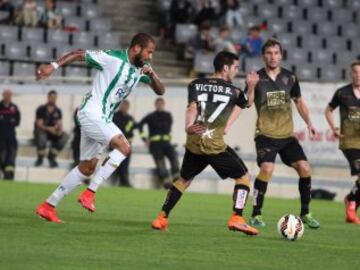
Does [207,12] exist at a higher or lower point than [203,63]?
higher

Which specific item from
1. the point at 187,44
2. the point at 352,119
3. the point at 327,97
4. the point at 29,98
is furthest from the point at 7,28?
the point at 352,119

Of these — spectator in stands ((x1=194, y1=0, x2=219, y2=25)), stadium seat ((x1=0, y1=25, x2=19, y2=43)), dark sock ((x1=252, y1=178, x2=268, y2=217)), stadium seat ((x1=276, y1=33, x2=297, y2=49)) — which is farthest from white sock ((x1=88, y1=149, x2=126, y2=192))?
stadium seat ((x1=276, y1=33, x2=297, y2=49))

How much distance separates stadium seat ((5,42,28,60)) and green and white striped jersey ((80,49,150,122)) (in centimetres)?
1396

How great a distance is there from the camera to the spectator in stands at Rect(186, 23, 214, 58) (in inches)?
1111

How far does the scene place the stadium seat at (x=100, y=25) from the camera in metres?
28.9

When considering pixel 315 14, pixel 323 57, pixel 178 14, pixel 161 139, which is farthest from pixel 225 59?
pixel 315 14

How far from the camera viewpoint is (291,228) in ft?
39.1

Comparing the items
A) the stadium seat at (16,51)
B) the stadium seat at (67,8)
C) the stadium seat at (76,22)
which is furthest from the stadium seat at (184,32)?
the stadium seat at (16,51)

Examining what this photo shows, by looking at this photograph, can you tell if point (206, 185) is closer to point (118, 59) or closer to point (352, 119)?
point (352, 119)

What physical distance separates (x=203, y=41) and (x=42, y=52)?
415cm

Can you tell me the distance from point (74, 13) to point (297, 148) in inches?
636

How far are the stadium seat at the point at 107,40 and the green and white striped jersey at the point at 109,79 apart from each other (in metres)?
15.2

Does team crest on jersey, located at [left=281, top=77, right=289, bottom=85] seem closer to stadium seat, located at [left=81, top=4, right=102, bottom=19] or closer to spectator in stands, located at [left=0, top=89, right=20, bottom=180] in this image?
spectator in stands, located at [left=0, top=89, right=20, bottom=180]

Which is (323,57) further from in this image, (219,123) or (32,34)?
(219,123)
